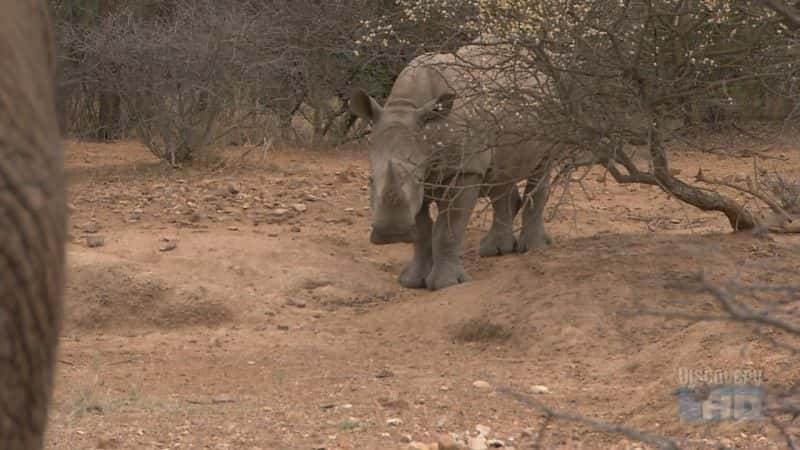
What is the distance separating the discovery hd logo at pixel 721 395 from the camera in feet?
17.4

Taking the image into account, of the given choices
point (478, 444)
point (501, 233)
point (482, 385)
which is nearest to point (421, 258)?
point (501, 233)

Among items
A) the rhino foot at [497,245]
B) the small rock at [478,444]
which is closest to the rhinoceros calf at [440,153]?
the rhino foot at [497,245]

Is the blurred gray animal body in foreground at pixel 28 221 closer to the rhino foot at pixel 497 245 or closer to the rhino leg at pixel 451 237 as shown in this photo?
the rhino leg at pixel 451 237

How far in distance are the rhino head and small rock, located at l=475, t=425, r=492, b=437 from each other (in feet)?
10.9

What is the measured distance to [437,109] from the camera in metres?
9.14

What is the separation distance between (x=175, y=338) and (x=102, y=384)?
1213mm

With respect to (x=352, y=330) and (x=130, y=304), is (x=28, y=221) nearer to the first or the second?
(x=352, y=330)

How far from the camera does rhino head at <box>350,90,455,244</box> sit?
880 cm

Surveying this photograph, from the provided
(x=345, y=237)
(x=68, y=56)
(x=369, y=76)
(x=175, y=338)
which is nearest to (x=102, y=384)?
(x=175, y=338)

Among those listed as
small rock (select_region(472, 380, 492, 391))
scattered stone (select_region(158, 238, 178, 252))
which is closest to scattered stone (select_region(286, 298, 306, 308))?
scattered stone (select_region(158, 238, 178, 252))

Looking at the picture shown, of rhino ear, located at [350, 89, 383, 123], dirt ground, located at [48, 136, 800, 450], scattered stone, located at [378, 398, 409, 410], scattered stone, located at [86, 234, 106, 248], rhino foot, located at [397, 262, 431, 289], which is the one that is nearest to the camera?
dirt ground, located at [48, 136, 800, 450]

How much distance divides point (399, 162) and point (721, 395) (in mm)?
3774

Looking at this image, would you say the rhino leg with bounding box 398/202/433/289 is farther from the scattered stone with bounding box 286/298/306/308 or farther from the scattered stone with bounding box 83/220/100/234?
the scattered stone with bounding box 83/220/100/234

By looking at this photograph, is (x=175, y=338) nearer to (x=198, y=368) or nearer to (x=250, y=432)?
(x=198, y=368)
